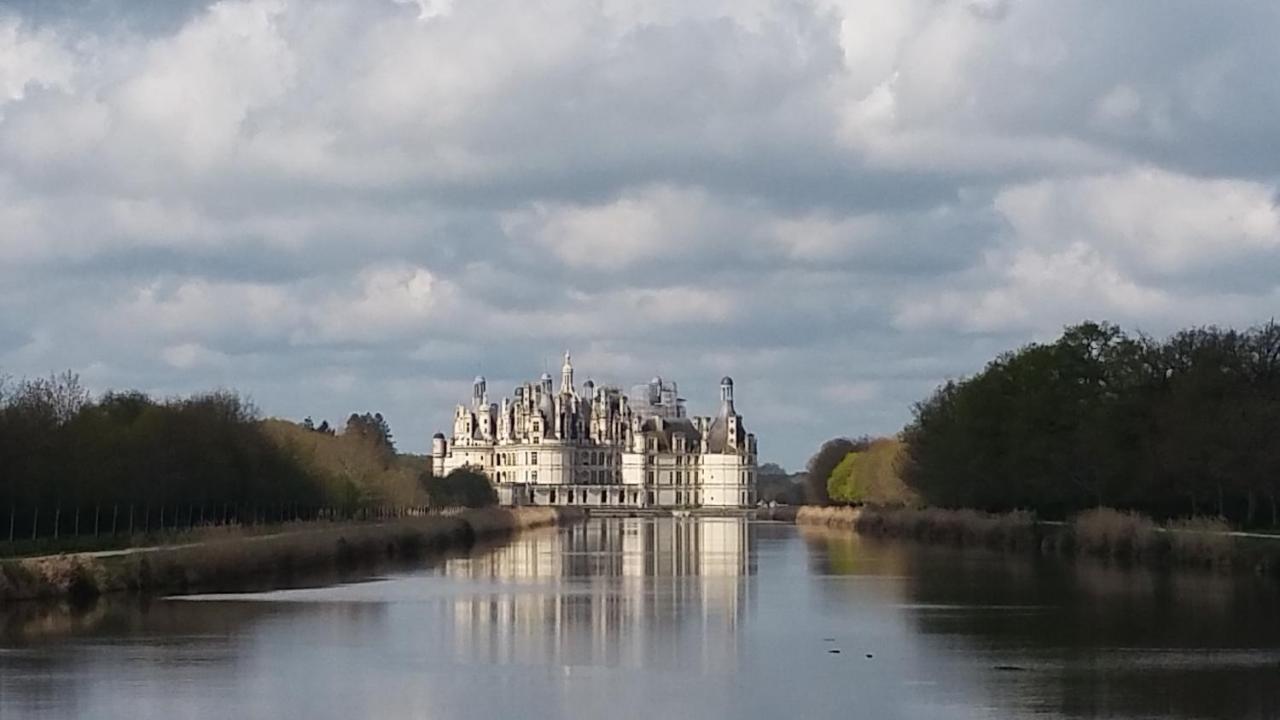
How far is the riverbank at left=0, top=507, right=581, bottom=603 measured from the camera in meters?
41.6

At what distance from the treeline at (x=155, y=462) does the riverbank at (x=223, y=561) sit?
3.62 meters

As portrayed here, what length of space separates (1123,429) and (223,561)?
29.9 meters

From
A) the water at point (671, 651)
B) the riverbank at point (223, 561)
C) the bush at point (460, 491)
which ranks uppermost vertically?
the bush at point (460, 491)

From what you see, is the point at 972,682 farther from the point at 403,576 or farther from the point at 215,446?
the point at 215,446

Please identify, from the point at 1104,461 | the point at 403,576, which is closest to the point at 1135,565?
the point at 1104,461

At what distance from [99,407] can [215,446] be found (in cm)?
646

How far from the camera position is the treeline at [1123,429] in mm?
60000

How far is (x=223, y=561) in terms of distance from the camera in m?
52.8

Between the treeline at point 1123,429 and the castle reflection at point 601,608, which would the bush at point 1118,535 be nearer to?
the treeline at point 1123,429

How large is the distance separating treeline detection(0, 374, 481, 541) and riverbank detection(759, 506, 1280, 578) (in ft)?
80.8

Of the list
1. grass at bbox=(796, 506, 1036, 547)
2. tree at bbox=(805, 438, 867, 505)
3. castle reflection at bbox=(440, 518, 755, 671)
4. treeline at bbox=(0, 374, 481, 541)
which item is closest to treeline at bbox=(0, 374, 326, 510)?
treeline at bbox=(0, 374, 481, 541)

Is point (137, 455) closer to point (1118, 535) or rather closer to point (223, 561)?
point (223, 561)

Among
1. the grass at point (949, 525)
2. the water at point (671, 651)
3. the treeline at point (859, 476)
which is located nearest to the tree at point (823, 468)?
the treeline at point (859, 476)

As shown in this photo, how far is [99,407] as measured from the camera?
7438cm
